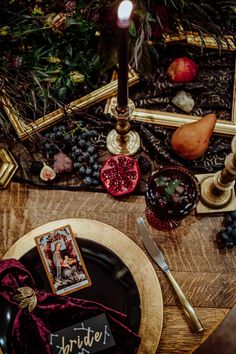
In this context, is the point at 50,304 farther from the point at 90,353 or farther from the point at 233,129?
the point at 233,129

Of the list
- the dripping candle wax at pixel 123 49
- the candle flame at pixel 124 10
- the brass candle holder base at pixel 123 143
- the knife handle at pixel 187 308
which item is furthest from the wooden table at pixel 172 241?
the candle flame at pixel 124 10

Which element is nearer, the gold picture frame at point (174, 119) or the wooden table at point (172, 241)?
the wooden table at point (172, 241)

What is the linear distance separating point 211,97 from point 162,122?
152 millimetres

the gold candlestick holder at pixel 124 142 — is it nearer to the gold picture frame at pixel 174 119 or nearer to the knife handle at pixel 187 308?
the gold picture frame at pixel 174 119

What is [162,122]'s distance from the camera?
1.20m

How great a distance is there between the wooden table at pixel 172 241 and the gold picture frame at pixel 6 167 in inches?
0.9

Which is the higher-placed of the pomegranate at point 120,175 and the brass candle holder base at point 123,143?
the brass candle holder base at point 123,143

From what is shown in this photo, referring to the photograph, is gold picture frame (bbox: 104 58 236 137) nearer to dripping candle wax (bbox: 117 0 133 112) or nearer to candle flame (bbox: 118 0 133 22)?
dripping candle wax (bbox: 117 0 133 112)

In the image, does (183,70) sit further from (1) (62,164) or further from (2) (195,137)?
(1) (62,164)

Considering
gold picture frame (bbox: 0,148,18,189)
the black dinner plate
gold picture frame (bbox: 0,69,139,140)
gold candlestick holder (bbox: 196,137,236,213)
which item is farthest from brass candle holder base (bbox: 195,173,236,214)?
gold picture frame (bbox: 0,148,18,189)

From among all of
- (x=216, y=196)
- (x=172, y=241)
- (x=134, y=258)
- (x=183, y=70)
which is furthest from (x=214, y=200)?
(x=183, y=70)

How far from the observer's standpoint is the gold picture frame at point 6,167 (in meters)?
1.16

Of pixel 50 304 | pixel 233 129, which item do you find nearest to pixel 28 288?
pixel 50 304

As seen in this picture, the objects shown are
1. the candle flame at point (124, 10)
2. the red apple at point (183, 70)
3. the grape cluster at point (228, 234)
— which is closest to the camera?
the candle flame at point (124, 10)
